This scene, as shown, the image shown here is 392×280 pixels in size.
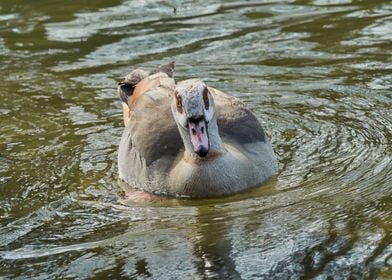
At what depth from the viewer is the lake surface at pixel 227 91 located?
8.54m

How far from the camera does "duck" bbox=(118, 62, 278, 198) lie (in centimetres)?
995

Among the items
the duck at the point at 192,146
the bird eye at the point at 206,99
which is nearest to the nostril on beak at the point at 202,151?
the duck at the point at 192,146

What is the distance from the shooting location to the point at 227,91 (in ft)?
42.1

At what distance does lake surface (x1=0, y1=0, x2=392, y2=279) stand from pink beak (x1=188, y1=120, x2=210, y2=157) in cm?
48

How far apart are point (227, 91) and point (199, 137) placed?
3.14 m

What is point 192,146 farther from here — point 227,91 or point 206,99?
point 227,91

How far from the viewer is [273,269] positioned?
8.13 m

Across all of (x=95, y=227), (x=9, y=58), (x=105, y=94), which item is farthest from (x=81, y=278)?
(x=9, y=58)

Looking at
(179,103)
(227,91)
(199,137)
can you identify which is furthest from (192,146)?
(227,91)

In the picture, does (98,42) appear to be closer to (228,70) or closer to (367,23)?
(228,70)

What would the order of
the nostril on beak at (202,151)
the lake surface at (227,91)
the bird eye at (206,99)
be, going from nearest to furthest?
the lake surface at (227,91) < the nostril on beak at (202,151) < the bird eye at (206,99)

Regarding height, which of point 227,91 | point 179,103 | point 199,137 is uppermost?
point 179,103

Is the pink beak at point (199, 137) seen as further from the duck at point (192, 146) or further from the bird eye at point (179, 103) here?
the bird eye at point (179, 103)

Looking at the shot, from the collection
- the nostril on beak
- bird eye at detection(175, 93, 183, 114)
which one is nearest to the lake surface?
the nostril on beak
